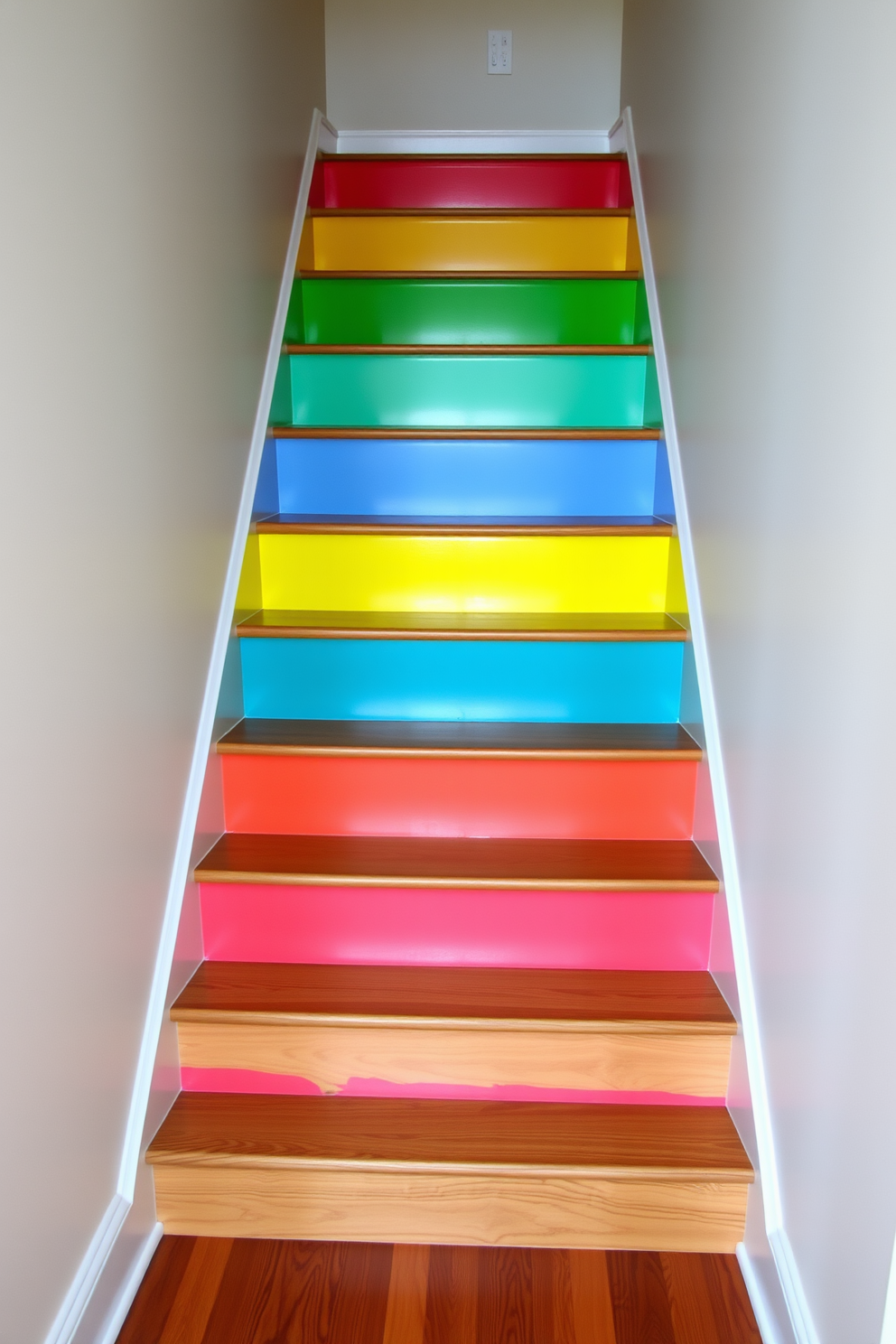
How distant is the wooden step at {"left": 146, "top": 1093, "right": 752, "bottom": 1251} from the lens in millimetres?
1437

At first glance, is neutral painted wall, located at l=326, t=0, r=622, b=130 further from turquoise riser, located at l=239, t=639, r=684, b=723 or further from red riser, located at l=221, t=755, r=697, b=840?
red riser, located at l=221, t=755, r=697, b=840

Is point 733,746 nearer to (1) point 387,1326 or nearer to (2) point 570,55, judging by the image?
(1) point 387,1326

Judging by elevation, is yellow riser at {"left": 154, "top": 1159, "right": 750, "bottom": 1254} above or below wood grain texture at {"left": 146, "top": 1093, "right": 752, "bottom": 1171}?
below

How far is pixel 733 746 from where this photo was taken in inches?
62.3

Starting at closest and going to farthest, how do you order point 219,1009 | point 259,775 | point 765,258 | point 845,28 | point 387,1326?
point 845,28 → point 387,1326 → point 765,258 → point 219,1009 → point 259,775

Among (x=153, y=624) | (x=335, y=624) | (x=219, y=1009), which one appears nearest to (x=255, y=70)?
(x=335, y=624)

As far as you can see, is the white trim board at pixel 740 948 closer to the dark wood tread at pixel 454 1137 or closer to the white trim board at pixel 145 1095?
the dark wood tread at pixel 454 1137

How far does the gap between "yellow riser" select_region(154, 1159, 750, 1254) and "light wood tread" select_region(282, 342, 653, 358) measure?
5.64 ft

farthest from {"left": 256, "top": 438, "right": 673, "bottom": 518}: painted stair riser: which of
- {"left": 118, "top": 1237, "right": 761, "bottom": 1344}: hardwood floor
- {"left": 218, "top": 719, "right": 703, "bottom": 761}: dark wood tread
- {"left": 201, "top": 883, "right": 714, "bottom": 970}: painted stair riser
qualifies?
{"left": 118, "top": 1237, "right": 761, "bottom": 1344}: hardwood floor

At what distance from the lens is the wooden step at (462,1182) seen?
1437mm

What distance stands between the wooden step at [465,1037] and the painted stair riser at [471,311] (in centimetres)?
159

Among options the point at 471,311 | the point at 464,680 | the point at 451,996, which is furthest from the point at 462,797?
the point at 471,311

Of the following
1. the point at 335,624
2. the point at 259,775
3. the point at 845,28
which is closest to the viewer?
the point at 845,28

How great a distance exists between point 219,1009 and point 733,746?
909 mm
